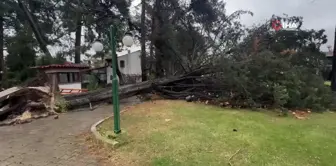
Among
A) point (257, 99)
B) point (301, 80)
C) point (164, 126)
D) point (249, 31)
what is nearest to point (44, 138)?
point (164, 126)

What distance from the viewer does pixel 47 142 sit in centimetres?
509

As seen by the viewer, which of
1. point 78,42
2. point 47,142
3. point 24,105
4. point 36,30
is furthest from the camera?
point 78,42

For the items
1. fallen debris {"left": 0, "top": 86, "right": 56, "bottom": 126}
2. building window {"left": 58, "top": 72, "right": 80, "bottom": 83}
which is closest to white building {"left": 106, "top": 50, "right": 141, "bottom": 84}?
building window {"left": 58, "top": 72, "right": 80, "bottom": 83}

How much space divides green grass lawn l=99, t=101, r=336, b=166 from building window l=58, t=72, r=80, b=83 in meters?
12.1

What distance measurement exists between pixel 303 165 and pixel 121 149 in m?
2.96

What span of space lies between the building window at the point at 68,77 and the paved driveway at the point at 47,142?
1043 cm

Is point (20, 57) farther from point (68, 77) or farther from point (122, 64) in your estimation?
point (122, 64)

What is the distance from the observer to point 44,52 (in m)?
19.0

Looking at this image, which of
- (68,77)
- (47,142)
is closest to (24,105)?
(47,142)

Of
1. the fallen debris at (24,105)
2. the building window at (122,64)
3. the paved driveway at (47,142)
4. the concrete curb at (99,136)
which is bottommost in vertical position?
the paved driveway at (47,142)

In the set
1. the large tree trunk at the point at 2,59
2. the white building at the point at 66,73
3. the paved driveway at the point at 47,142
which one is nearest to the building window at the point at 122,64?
the white building at the point at 66,73

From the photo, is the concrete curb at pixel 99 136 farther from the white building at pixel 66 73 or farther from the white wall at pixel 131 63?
the white wall at pixel 131 63

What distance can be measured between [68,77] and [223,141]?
15409 millimetres

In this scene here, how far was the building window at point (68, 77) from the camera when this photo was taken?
56.1ft
